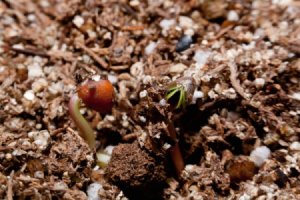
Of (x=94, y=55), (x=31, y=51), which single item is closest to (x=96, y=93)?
(x=94, y=55)

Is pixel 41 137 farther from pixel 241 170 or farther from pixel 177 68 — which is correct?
pixel 241 170

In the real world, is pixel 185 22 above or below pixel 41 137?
above

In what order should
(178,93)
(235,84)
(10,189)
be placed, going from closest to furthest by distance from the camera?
(10,189) < (178,93) < (235,84)

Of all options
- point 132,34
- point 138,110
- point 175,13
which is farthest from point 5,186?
point 175,13

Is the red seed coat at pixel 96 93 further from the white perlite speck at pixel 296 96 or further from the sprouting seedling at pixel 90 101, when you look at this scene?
the white perlite speck at pixel 296 96

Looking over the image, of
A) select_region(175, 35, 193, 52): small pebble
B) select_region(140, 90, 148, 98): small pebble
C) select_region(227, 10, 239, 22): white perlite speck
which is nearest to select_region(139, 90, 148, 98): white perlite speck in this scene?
select_region(140, 90, 148, 98): small pebble

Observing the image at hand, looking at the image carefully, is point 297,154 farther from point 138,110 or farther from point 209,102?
point 138,110

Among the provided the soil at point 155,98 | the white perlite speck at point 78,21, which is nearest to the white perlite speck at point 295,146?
the soil at point 155,98
